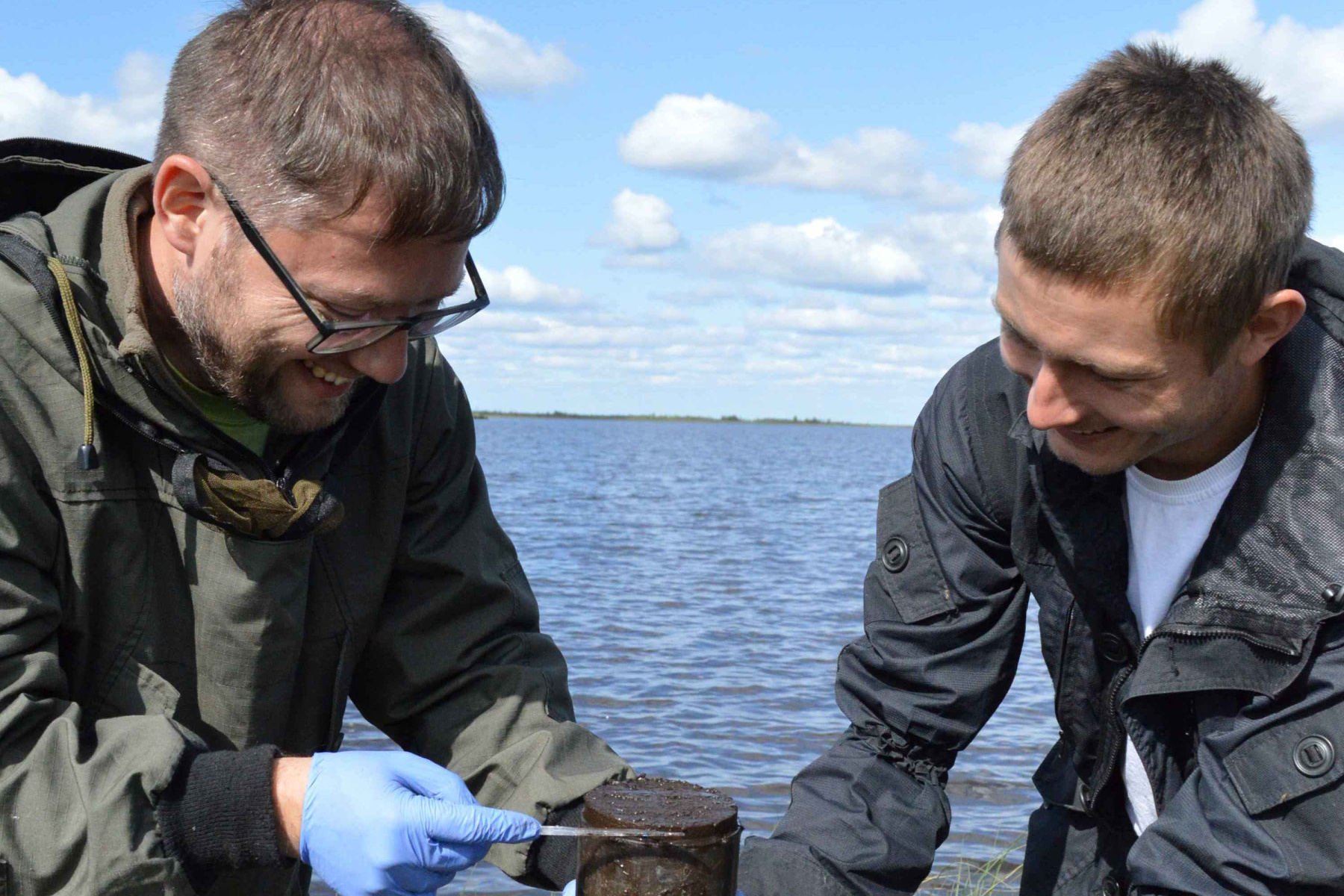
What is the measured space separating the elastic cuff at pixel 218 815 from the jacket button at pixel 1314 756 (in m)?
2.02

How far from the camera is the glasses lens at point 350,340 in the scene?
274cm

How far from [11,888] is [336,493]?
1.03 m

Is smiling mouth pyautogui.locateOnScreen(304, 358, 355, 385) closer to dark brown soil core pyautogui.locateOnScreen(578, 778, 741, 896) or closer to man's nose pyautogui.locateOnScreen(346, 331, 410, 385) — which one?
man's nose pyautogui.locateOnScreen(346, 331, 410, 385)

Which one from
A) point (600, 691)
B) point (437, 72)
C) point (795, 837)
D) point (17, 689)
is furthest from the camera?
point (600, 691)

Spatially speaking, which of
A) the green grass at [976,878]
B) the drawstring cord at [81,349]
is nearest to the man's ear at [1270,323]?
the drawstring cord at [81,349]

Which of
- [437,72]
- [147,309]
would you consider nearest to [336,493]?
[147,309]

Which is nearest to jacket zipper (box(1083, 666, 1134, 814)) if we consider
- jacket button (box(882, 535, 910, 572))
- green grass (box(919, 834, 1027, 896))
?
jacket button (box(882, 535, 910, 572))

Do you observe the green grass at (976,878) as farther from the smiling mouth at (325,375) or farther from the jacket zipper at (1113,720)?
the smiling mouth at (325,375)

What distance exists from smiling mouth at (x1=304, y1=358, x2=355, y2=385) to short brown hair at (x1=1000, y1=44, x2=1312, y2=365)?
145 centimetres

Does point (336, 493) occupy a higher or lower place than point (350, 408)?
lower

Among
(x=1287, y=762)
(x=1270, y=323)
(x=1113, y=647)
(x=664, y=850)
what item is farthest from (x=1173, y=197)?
(x=664, y=850)

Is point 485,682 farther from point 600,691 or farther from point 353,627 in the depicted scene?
point 600,691

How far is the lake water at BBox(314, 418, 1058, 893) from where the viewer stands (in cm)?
827

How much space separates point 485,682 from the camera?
3244mm
